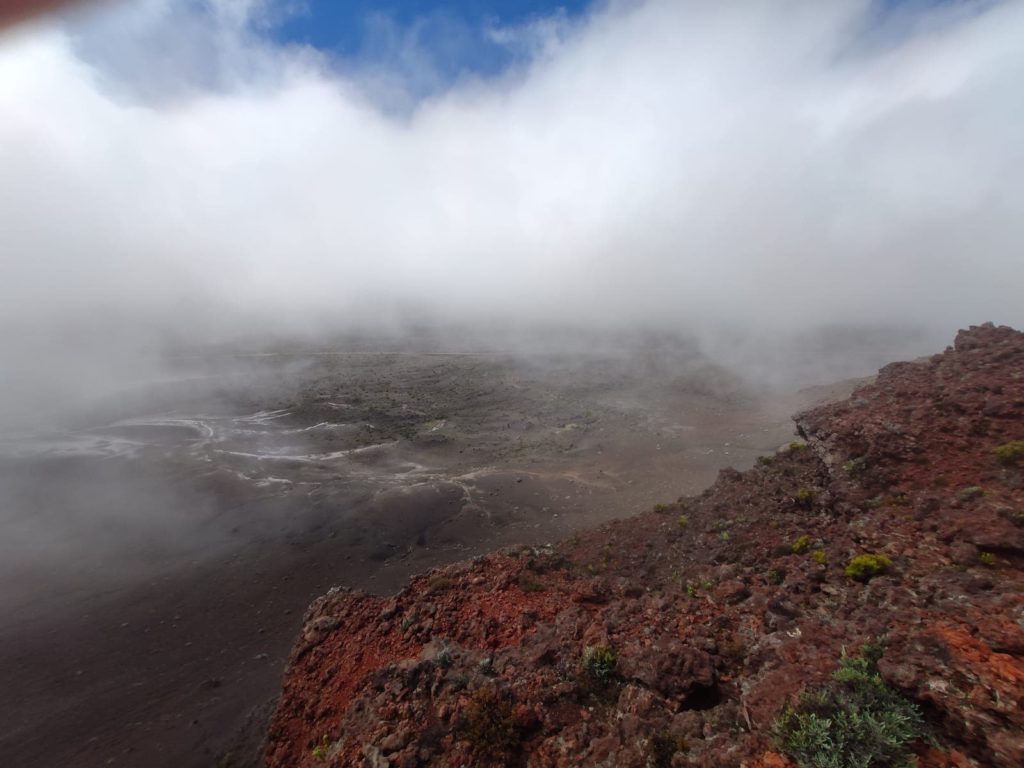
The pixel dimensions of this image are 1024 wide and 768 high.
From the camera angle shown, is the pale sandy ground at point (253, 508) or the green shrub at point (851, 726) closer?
the green shrub at point (851, 726)

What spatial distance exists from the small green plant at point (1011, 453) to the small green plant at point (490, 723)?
10100mm

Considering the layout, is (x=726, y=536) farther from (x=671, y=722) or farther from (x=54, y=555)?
(x=54, y=555)

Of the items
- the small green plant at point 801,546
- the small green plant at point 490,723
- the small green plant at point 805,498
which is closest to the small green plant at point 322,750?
the small green plant at point 490,723

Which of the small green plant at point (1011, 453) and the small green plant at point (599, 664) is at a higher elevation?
the small green plant at point (1011, 453)

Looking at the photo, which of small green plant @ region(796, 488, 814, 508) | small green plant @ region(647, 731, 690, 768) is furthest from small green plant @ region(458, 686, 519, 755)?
small green plant @ region(796, 488, 814, 508)

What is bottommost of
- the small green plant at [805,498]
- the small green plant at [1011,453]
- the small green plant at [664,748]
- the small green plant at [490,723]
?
the small green plant at [490,723]

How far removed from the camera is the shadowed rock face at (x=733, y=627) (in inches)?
190

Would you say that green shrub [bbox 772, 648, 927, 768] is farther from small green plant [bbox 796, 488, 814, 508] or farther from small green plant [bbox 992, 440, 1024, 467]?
small green plant [bbox 796, 488, 814, 508]

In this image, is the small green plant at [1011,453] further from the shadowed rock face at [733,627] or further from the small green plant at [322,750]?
the small green plant at [322,750]

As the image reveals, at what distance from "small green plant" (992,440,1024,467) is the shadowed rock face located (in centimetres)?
10

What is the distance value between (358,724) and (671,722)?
14.8 ft

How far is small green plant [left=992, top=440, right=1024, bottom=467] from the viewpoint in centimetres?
900

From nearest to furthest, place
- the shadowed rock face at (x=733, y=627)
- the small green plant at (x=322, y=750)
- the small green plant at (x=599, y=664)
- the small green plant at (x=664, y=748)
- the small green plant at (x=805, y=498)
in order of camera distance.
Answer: the shadowed rock face at (x=733, y=627)
the small green plant at (x=664, y=748)
the small green plant at (x=599, y=664)
the small green plant at (x=322, y=750)
the small green plant at (x=805, y=498)

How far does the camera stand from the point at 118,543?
2172 centimetres
